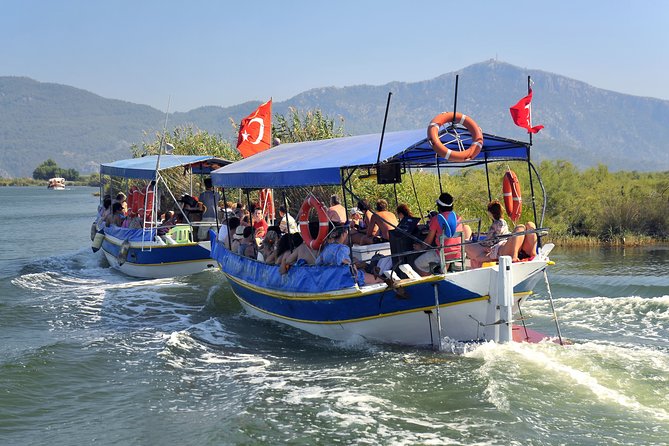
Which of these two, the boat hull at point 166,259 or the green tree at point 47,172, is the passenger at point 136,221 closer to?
the boat hull at point 166,259

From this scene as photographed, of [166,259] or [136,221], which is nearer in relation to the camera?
[166,259]

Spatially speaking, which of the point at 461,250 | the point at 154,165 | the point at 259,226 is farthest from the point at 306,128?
the point at 461,250

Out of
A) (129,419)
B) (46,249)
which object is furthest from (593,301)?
(46,249)

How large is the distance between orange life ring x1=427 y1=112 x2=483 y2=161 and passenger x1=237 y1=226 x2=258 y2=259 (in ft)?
17.4

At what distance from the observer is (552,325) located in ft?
42.4

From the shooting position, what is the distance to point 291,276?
12.2 m

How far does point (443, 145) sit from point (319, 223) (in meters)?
2.46

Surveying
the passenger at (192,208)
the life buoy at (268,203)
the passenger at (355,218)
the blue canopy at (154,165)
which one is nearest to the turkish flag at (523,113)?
the passenger at (355,218)

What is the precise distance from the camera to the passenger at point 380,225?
1238 centimetres

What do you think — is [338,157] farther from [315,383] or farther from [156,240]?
[156,240]

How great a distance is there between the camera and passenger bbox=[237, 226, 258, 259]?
14.8 m

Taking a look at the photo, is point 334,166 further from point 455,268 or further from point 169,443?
point 169,443

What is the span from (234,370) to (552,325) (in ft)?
18.2

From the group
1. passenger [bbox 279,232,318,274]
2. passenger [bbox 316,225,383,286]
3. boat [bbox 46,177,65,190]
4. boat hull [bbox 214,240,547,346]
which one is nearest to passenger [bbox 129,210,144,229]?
passenger [bbox 279,232,318,274]
